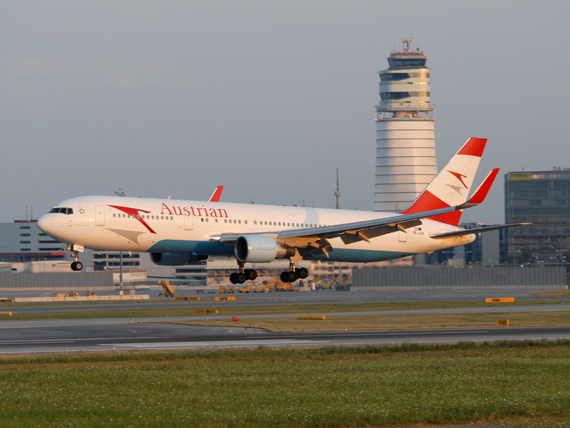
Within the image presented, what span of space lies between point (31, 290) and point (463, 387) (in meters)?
120

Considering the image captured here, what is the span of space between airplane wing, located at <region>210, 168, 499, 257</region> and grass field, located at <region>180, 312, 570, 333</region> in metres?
4.86

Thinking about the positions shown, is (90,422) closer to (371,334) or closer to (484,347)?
(484,347)

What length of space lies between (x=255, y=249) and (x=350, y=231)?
7.25m

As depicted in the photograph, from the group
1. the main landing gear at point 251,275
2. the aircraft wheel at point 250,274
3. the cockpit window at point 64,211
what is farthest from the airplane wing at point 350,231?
the cockpit window at point 64,211

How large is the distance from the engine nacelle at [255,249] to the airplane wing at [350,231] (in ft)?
2.25

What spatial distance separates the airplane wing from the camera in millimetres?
48312

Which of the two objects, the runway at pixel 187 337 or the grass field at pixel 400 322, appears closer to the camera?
the runway at pixel 187 337

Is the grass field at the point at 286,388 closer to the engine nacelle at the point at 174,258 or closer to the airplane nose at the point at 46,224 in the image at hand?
the airplane nose at the point at 46,224

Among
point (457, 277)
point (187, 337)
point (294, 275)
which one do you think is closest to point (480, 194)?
point (294, 275)

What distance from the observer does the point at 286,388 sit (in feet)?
65.4

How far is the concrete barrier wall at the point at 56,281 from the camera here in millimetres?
130500

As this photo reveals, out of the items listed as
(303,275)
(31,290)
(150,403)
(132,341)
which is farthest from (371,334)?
(31,290)

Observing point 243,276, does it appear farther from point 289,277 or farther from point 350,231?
point 350,231

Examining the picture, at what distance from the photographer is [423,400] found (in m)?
18.1
